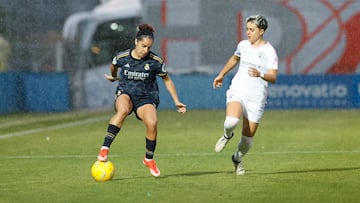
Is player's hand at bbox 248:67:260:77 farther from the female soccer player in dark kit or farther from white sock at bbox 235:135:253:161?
white sock at bbox 235:135:253:161

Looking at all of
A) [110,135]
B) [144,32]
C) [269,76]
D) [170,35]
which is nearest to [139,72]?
[144,32]

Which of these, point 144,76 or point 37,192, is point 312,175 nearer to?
point 144,76

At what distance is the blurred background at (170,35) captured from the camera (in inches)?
1419

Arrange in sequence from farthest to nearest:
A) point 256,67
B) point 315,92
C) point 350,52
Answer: point 350,52 → point 315,92 → point 256,67

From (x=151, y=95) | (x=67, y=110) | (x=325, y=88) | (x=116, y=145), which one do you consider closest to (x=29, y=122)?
(x=67, y=110)

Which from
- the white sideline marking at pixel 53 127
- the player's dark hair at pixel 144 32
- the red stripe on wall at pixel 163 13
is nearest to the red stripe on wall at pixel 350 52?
the red stripe on wall at pixel 163 13

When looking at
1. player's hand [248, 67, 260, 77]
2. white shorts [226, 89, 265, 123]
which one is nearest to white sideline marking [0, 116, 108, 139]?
white shorts [226, 89, 265, 123]

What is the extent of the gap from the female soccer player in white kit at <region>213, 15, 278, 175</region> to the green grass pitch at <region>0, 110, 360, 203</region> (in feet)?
1.79

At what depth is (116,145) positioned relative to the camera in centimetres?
1948

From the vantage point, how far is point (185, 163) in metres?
15.7

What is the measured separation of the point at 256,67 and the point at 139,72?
5.13 ft

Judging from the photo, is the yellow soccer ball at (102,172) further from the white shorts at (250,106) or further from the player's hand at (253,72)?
the player's hand at (253,72)

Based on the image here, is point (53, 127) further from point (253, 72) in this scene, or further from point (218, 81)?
point (253, 72)

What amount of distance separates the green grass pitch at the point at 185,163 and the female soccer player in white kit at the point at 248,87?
55 centimetres
